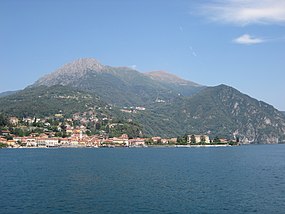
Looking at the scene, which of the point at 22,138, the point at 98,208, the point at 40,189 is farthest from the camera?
the point at 22,138

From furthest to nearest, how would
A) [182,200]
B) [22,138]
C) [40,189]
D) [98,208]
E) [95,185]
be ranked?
[22,138] < [95,185] < [40,189] < [182,200] < [98,208]

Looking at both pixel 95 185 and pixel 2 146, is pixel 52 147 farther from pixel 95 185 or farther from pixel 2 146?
pixel 95 185

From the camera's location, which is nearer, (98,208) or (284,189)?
(98,208)

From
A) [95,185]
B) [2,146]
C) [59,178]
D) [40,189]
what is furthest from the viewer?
[2,146]

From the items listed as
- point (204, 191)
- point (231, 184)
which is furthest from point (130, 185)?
point (231, 184)

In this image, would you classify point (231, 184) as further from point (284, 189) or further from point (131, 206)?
point (131, 206)

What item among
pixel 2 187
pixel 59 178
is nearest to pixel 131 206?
pixel 2 187

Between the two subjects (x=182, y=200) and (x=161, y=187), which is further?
(x=161, y=187)

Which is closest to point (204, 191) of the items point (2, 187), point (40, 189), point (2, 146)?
point (40, 189)

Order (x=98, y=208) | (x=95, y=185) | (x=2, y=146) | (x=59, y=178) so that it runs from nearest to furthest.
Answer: (x=98, y=208) → (x=95, y=185) → (x=59, y=178) → (x=2, y=146)
